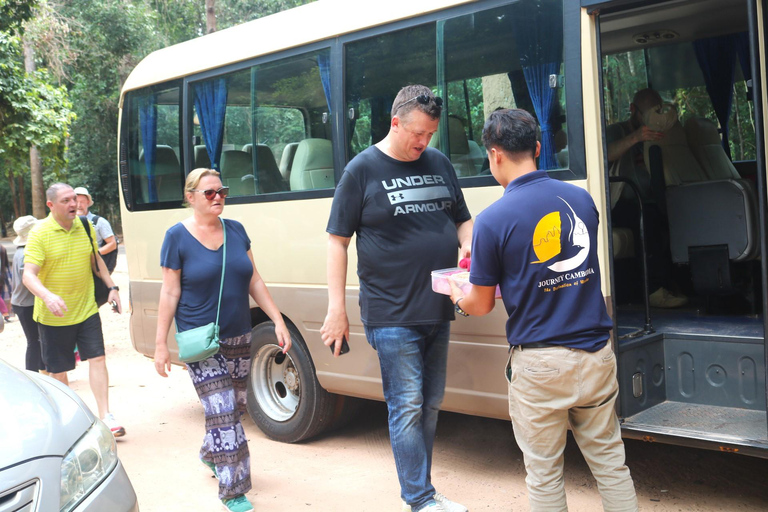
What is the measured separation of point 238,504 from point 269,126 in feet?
8.32

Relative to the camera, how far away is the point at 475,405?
14.5ft

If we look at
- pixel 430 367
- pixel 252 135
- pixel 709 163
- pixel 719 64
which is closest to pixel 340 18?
pixel 252 135

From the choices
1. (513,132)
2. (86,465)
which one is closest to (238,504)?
(86,465)

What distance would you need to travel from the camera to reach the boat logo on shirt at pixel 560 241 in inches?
117

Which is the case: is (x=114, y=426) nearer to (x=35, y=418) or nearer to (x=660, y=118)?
(x=35, y=418)

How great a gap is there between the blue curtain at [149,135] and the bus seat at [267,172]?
129 centimetres

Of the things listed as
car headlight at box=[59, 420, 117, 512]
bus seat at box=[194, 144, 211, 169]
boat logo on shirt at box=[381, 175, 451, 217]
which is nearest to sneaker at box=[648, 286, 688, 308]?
boat logo on shirt at box=[381, 175, 451, 217]

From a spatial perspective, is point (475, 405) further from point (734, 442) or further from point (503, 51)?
point (503, 51)

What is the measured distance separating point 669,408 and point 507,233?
1.84 m

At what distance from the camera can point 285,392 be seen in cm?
590

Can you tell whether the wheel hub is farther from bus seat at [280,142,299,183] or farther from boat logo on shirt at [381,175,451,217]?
boat logo on shirt at [381,175,451,217]

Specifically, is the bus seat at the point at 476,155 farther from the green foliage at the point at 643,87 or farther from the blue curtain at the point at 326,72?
the green foliage at the point at 643,87

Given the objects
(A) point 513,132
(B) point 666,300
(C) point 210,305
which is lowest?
(B) point 666,300

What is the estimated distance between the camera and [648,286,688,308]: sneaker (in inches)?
204
